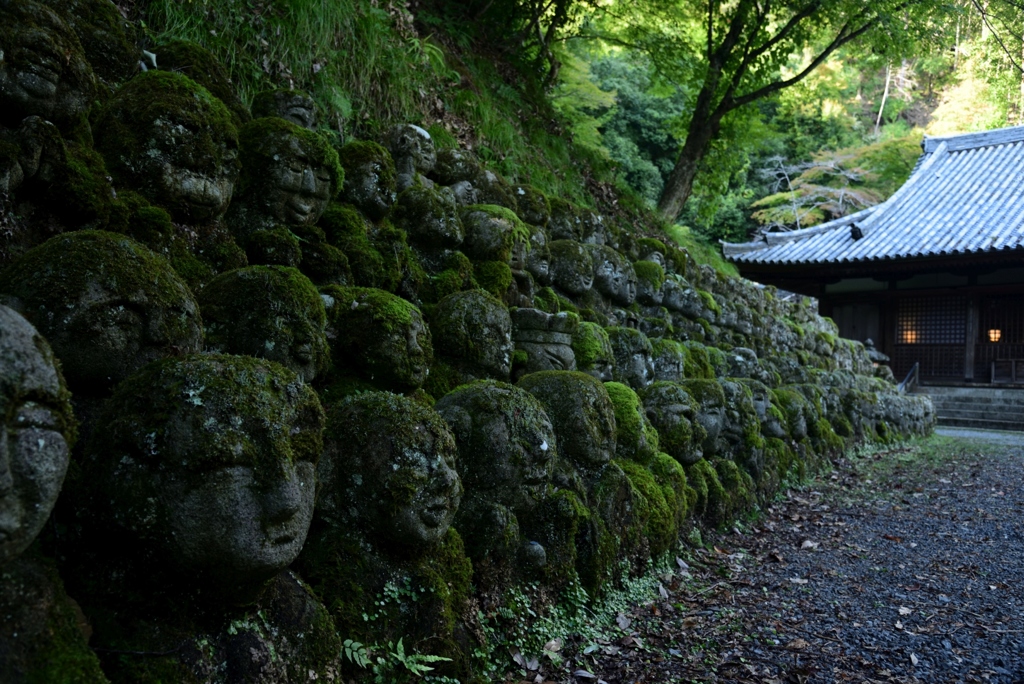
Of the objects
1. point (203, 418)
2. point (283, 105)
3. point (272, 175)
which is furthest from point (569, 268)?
point (203, 418)

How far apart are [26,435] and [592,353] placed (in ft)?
14.0

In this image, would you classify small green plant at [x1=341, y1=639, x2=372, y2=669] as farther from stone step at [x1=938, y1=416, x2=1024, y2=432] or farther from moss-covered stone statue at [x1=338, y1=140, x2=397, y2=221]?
stone step at [x1=938, y1=416, x2=1024, y2=432]

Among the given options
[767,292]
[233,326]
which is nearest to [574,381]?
[233,326]

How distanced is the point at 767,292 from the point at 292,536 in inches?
477

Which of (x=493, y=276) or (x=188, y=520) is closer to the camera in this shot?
(x=188, y=520)

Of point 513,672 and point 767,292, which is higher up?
point 767,292

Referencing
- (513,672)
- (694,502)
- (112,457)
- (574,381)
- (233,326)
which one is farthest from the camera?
(694,502)

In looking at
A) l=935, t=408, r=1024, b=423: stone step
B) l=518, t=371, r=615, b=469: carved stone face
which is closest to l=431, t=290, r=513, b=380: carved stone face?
l=518, t=371, r=615, b=469: carved stone face

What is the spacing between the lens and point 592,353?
566cm

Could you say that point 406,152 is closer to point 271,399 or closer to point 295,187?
point 295,187

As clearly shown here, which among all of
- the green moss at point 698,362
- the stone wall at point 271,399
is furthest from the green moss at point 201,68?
the green moss at point 698,362

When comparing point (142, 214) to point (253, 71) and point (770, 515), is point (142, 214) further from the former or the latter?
point (770, 515)

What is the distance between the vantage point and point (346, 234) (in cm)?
461

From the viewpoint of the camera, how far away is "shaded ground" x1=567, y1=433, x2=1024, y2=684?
3844 millimetres
